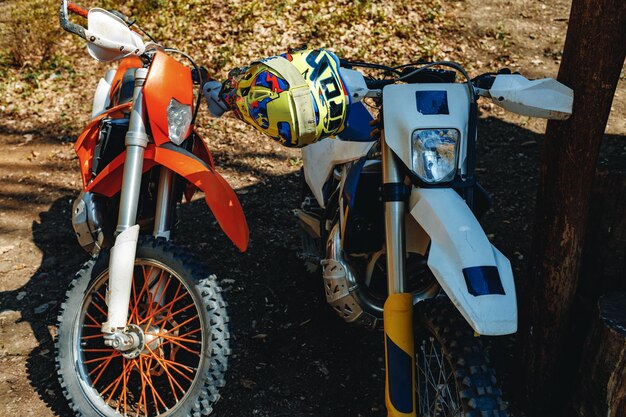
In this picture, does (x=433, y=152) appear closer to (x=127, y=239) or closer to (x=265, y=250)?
(x=127, y=239)

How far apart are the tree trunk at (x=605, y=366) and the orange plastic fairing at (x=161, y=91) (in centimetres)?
193

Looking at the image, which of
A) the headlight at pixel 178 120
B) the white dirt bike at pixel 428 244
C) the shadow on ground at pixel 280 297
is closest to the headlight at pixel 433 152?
the white dirt bike at pixel 428 244

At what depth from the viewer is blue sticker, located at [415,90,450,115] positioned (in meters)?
2.43

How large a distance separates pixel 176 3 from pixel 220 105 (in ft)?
14.7

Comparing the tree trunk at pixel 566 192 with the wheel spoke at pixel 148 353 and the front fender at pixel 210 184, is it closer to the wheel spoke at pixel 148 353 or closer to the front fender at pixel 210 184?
the front fender at pixel 210 184

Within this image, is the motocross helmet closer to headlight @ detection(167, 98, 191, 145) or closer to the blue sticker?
the blue sticker

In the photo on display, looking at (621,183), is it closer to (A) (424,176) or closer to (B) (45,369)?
(A) (424,176)

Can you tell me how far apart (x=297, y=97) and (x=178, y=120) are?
89cm

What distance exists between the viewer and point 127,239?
9.25 ft

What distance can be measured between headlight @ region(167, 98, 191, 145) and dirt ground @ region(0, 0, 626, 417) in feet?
3.20

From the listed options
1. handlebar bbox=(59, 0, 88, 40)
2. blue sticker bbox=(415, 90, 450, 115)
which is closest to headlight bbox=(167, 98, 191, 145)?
handlebar bbox=(59, 0, 88, 40)

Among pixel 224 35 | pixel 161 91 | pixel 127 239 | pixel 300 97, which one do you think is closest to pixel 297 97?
pixel 300 97

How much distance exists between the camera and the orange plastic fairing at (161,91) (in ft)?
9.58

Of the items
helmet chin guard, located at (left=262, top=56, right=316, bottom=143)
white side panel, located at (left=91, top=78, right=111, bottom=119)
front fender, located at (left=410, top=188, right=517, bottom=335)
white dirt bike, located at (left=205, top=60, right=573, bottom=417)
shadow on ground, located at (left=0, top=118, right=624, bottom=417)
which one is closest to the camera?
front fender, located at (left=410, top=188, right=517, bottom=335)
